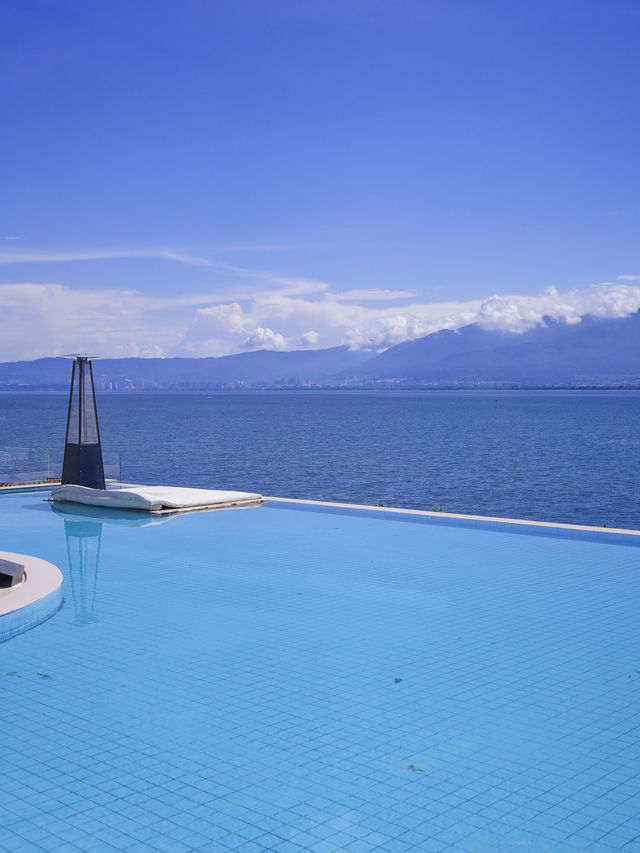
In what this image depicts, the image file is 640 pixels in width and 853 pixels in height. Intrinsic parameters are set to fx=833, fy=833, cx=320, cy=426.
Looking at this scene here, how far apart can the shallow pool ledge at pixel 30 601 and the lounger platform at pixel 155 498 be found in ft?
14.3

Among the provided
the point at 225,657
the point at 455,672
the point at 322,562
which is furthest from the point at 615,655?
the point at 322,562

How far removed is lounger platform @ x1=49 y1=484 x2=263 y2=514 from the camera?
12.5 m

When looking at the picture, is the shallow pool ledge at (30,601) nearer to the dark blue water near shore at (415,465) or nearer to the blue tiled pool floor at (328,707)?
the blue tiled pool floor at (328,707)

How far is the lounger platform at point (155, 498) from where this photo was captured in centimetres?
1245

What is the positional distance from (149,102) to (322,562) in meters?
15.2

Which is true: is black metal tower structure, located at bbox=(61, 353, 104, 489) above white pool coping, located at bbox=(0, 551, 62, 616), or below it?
above

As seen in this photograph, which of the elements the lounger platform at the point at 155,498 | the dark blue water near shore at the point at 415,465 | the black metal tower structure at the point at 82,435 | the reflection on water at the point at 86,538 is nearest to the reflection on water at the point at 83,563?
the reflection on water at the point at 86,538

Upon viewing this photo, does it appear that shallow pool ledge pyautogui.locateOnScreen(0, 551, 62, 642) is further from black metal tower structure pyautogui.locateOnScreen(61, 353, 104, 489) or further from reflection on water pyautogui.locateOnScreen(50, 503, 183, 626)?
black metal tower structure pyautogui.locateOnScreen(61, 353, 104, 489)

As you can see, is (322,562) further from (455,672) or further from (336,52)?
(336,52)

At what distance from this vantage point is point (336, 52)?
60.2 ft

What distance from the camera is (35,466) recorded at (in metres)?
15.2

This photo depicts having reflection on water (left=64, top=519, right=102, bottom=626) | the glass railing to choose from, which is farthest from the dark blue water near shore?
reflection on water (left=64, top=519, right=102, bottom=626)

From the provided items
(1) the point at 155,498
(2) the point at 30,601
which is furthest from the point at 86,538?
(2) the point at 30,601

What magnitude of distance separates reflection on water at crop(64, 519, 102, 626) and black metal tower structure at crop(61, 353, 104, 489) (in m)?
1.83
